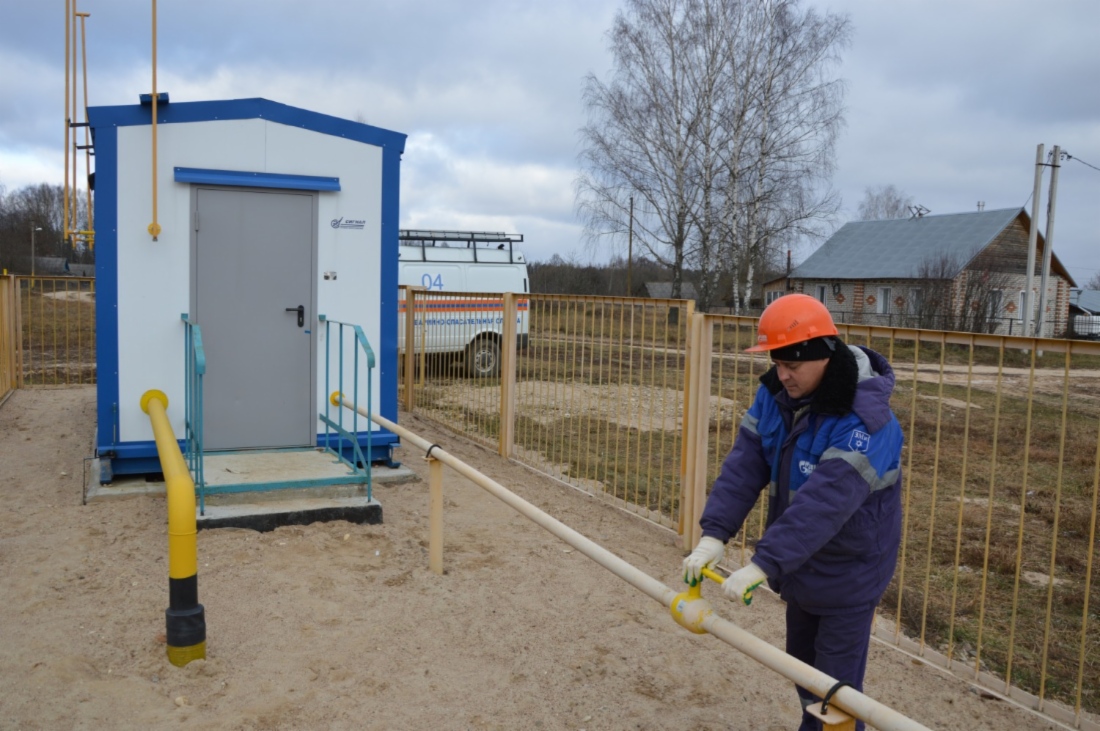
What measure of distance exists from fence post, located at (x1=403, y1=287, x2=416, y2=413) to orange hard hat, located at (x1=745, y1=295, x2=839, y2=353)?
9.21 metres

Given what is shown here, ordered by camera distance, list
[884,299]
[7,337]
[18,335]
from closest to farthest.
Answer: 1. [7,337]
2. [18,335]
3. [884,299]

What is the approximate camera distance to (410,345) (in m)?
11.7

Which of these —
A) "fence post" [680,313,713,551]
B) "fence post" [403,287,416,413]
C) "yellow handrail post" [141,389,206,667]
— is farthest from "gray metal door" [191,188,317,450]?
"fence post" [403,287,416,413]

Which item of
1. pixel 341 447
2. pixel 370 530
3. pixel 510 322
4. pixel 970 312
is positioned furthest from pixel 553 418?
pixel 970 312

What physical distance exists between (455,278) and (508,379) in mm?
8045

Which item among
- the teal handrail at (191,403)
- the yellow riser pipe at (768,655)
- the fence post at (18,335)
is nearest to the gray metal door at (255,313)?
the teal handrail at (191,403)

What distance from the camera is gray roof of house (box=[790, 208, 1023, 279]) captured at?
42.4m

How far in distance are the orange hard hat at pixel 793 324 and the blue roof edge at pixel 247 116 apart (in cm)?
545

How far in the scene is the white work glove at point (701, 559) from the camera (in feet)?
9.21

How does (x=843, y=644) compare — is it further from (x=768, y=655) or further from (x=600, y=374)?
(x=600, y=374)

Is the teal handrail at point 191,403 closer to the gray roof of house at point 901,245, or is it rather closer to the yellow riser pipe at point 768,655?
the yellow riser pipe at point 768,655

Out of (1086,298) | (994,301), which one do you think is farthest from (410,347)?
(1086,298)

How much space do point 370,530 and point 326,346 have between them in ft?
6.56

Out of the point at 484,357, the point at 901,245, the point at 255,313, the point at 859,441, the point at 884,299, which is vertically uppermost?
the point at 901,245
